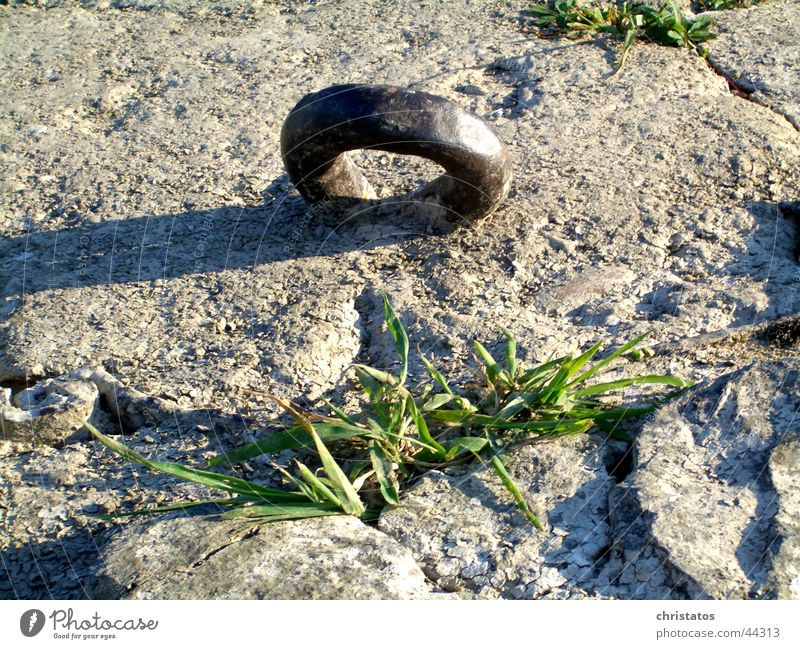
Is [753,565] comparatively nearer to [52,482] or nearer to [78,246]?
[52,482]

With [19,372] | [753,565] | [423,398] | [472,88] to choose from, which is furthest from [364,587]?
[472,88]

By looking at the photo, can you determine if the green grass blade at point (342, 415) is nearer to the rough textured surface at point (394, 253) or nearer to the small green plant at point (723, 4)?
the rough textured surface at point (394, 253)

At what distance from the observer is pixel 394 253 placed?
299 centimetres

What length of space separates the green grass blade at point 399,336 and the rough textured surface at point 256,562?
46 cm

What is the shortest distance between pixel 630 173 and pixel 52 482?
208 centimetres

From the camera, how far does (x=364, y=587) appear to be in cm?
185

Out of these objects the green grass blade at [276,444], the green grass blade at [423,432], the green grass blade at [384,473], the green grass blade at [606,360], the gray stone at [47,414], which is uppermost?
the green grass blade at [606,360]

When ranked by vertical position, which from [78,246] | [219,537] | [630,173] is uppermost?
[630,173]

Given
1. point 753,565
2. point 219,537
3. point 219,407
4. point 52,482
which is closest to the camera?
point 753,565

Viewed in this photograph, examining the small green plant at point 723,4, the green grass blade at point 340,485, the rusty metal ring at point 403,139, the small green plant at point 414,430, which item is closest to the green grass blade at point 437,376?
the small green plant at point 414,430

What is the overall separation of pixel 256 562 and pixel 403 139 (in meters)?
1.36

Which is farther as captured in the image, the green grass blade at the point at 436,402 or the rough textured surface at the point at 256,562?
the green grass blade at the point at 436,402

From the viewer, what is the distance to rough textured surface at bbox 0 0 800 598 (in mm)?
2068

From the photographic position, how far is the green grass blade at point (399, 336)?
238cm
